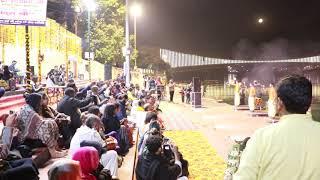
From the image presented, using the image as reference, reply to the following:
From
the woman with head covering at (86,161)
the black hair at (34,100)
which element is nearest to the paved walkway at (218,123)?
the black hair at (34,100)

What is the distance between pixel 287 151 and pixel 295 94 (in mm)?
353

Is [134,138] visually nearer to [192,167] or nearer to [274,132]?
[192,167]

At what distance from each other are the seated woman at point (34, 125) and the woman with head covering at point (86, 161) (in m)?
2.21

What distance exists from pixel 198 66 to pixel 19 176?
142ft

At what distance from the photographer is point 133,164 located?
830cm

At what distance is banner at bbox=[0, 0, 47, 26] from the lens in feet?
26.8

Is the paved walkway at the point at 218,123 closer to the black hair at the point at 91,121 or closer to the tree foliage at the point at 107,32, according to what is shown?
the black hair at the point at 91,121

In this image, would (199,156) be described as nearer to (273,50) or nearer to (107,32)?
(273,50)

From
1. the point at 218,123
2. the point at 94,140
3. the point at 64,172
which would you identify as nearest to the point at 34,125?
the point at 94,140

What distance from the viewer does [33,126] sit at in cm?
724

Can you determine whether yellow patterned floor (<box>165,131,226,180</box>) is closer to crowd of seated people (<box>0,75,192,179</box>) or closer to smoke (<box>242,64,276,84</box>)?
crowd of seated people (<box>0,75,192,179</box>)

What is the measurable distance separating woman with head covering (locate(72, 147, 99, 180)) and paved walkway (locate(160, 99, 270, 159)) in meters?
6.88

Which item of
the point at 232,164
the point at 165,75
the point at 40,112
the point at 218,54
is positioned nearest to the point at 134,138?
the point at 40,112

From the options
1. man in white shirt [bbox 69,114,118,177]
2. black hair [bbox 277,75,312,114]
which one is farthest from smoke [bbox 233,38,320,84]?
black hair [bbox 277,75,312,114]
